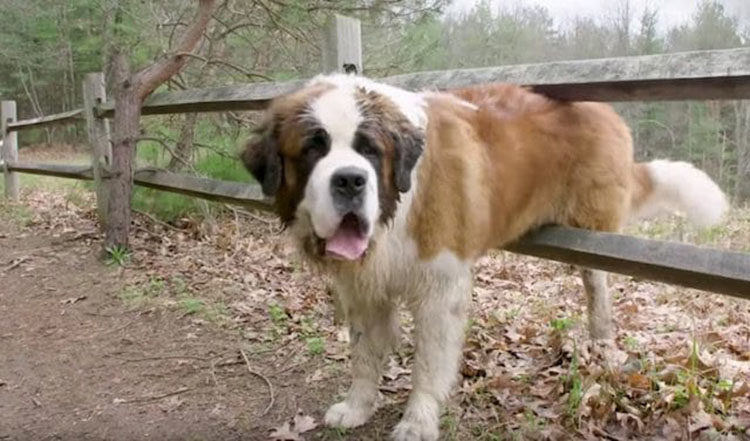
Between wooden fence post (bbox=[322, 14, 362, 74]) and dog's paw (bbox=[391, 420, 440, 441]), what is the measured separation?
6.71ft

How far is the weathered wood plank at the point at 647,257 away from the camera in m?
2.36

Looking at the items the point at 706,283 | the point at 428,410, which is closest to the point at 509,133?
the point at 706,283

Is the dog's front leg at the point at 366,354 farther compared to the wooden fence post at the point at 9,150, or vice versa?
the wooden fence post at the point at 9,150

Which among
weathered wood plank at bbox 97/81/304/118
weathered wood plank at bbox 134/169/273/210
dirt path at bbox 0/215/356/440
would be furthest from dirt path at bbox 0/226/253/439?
weathered wood plank at bbox 97/81/304/118

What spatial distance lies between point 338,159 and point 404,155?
0.96ft

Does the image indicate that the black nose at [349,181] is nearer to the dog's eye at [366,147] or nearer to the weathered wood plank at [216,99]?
the dog's eye at [366,147]

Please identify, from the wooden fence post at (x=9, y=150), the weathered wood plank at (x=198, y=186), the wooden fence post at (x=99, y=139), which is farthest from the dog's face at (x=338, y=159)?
the wooden fence post at (x=9, y=150)

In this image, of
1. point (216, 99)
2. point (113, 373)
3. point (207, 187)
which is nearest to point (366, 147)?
point (113, 373)

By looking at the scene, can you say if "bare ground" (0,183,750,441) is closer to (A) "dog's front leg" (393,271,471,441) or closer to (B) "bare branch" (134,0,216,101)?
(A) "dog's front leg" (393,271,471,441)

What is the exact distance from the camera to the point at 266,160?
271cm

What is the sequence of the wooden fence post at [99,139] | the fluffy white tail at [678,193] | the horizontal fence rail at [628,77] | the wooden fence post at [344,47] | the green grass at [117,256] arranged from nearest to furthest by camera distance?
the horizontal fence rail at [628,77]
the fluffy white tail at [678,193]
the wooden fence post at [344,47]
the green grass at [117,256]
the wooden fence post at [99,139]

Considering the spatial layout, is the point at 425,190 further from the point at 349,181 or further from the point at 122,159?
the point at 122,159

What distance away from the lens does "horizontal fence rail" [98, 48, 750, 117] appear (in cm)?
236

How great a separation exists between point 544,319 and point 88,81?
15.2 ft
